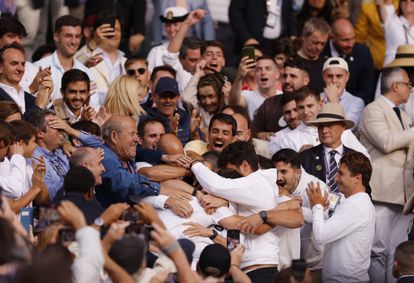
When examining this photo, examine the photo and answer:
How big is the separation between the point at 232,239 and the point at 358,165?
5.72 ft

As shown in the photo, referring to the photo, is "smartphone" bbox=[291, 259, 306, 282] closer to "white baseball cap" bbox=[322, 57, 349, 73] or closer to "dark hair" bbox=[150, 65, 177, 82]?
"dark hair" bbox=[150, 65, 177, 82]

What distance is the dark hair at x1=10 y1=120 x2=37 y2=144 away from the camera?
11234 mm

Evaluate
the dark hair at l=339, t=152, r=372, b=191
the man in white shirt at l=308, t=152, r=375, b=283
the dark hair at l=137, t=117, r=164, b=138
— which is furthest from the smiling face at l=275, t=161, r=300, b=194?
the dark hair at l=137, t=117, r=164, b=138

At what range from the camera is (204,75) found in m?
14.5

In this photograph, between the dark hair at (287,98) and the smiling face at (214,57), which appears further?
the smiling face at (214,57)

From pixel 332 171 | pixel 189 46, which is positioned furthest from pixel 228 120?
pixel 189 46

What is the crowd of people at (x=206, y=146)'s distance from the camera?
9367mm

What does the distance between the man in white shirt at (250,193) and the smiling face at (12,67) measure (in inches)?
103

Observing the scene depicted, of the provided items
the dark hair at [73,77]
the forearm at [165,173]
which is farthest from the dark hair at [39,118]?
the dark hair at [73,77]

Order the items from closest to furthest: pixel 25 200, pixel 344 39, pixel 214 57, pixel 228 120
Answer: pixel 25 200
pixel 228 120
pixel 214 57
pixel 344 39

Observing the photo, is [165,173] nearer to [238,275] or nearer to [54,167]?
[54,167]

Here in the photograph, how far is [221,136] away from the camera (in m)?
12.7

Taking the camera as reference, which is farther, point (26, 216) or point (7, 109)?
point (7, 109)

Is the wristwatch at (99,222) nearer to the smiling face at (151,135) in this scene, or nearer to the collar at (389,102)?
the smiling face at (151,135)
